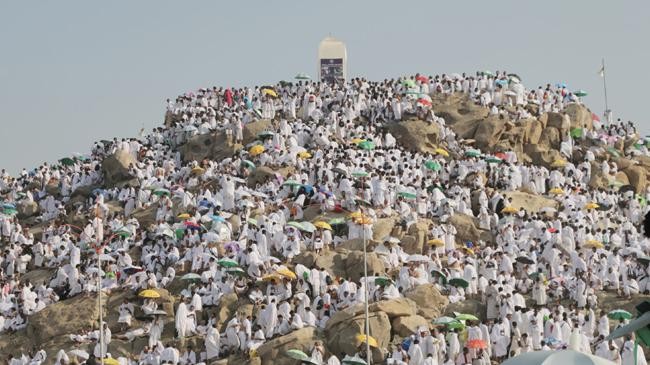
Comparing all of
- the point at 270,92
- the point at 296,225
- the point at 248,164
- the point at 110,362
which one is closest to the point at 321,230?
the point at 296,225

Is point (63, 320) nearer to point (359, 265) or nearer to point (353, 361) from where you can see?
point (359, 265)

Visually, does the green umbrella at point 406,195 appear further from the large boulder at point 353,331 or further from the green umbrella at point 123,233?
the large boulder at point 353,331

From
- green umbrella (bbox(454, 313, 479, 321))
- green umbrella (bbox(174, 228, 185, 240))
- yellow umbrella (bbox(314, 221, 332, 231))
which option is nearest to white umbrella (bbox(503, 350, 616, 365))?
green umbrella (bbox(454, 313, 479, 321))

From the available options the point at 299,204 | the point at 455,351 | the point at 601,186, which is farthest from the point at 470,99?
the point at 455,351

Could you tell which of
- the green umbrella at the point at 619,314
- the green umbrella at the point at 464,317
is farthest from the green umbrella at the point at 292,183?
the green umbrella at the point at 619,314

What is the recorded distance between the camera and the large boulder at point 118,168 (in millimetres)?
57969

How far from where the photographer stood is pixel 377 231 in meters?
47.6

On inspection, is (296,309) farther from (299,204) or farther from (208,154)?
(208,154)

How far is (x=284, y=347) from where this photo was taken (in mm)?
39938

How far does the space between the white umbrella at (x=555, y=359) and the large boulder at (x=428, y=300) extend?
25.7m

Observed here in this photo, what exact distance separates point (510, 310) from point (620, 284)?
16.7 feet

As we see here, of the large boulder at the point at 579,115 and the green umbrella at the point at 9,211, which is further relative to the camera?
the large boulder at the point at 579,115

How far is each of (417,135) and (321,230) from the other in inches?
537

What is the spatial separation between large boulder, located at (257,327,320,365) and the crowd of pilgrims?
0.50m
